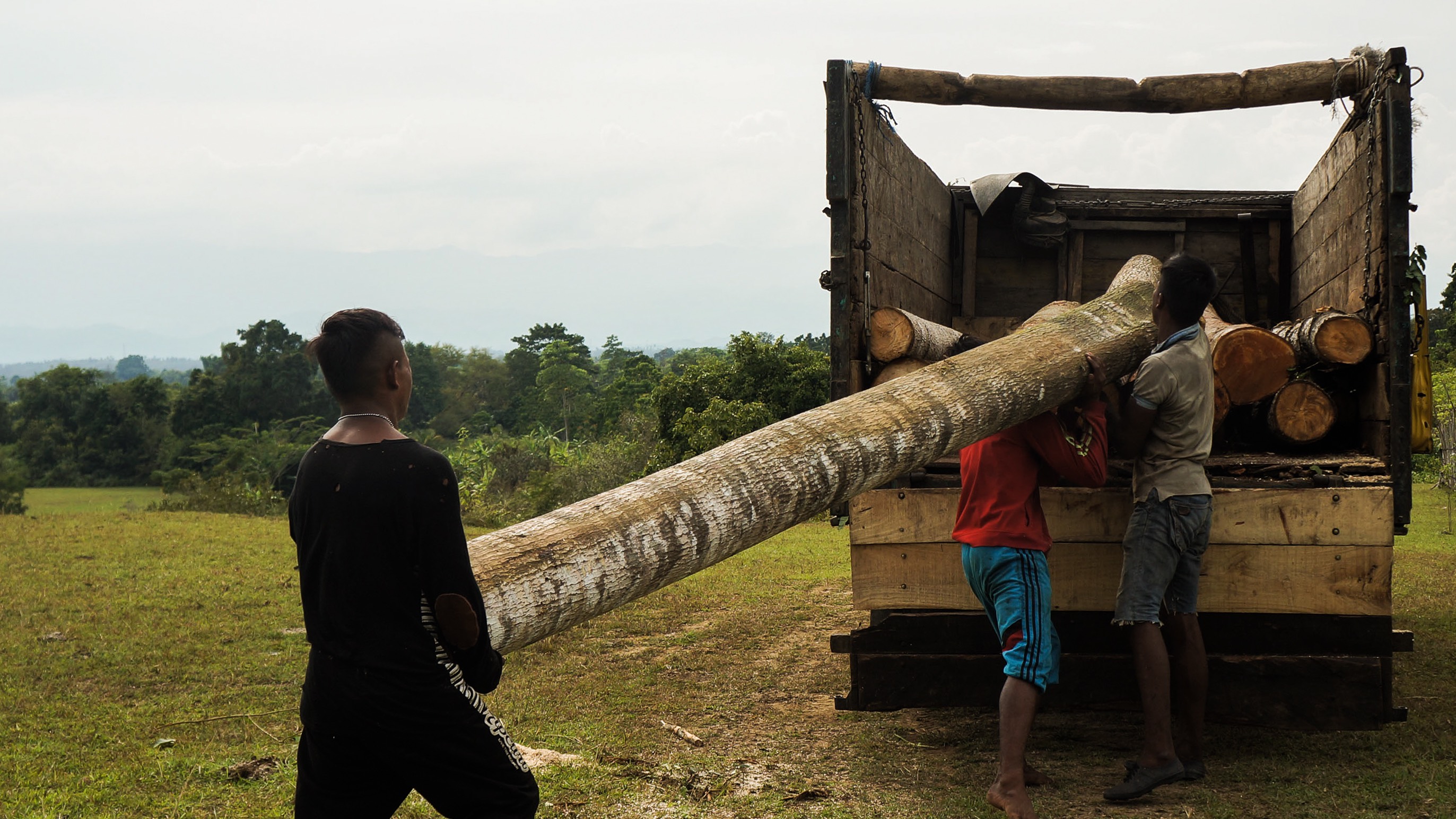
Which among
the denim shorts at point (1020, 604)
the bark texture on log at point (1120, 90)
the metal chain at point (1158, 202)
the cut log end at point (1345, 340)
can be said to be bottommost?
the denim shorts at point (1020, 604)

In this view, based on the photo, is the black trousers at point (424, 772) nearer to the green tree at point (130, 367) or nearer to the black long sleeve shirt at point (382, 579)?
the black long sleeve shirt at point (382, 579)

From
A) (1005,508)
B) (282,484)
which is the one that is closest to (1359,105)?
(1005,508)

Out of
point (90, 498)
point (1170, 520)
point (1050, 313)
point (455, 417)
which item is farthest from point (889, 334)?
point (455, 417)

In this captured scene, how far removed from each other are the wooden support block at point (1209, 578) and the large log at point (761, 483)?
0.65 metres

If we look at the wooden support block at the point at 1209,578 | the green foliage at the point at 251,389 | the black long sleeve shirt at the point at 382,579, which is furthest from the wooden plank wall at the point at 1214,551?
the green foliage at the point at 251,389

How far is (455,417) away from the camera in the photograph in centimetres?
5472

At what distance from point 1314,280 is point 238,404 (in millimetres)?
45107

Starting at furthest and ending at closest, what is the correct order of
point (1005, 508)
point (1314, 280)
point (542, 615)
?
point (1314, 280)
point (1005, 508)
point (542, 615)

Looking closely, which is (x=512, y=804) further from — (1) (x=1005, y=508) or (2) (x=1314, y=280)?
(2) (x=1314, y=280)

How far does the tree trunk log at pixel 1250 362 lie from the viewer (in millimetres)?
3896

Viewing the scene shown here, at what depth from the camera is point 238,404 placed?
4378 centimetres

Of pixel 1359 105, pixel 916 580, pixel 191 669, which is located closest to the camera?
pixel 916 580

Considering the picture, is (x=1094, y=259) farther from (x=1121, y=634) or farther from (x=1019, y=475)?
(x=1019, y=475)

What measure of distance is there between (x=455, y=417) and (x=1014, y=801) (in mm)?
53800
